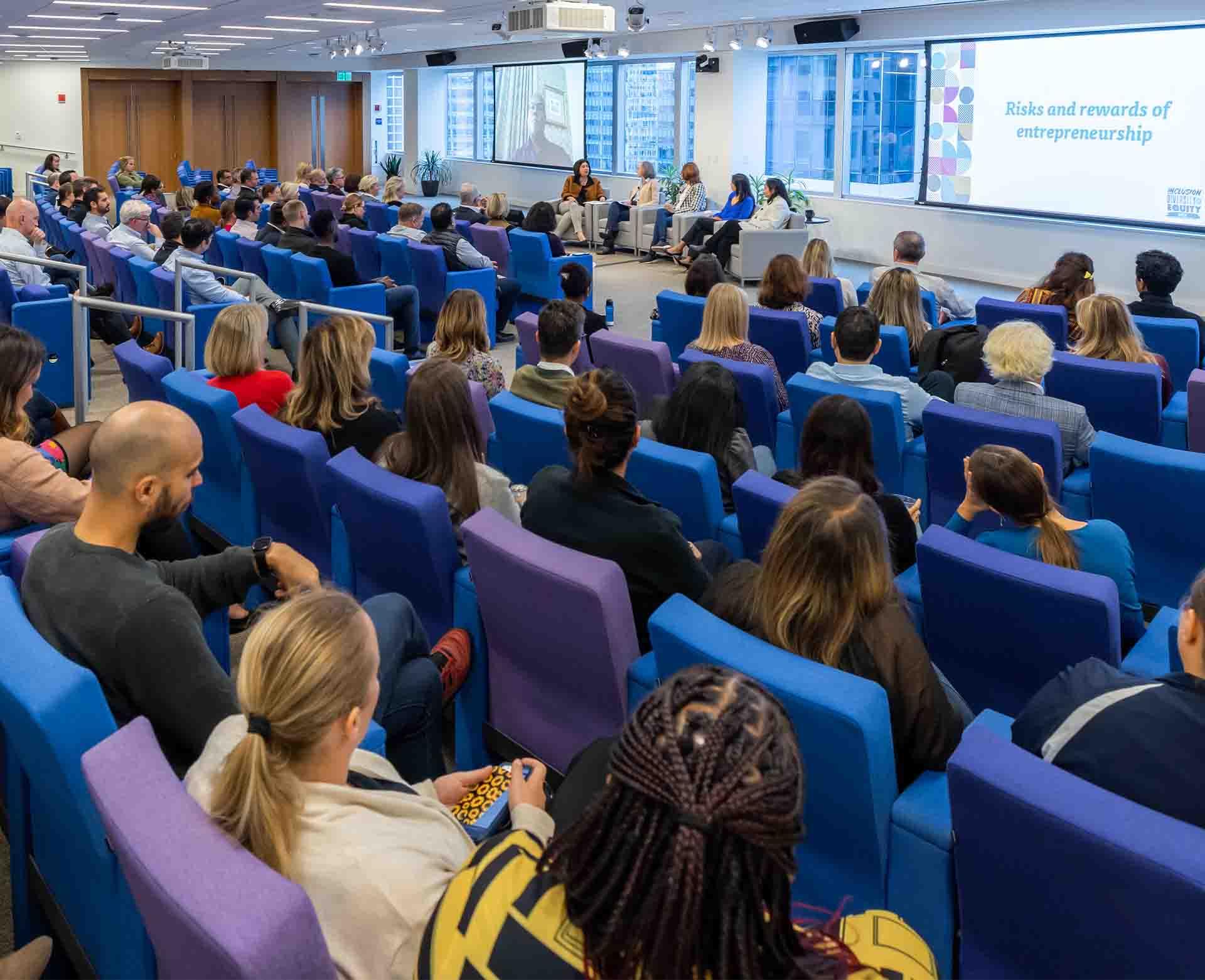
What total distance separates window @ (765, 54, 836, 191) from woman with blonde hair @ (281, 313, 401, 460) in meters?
12.2

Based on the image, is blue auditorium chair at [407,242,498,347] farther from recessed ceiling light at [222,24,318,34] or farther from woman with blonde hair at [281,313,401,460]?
recessed ceiling light at [222,24,318,34]

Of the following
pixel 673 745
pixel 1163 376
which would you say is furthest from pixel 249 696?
pixel 1163 376

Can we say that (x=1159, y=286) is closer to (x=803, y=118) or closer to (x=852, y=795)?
(x=852, y=795)

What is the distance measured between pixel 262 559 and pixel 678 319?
4.60 meters

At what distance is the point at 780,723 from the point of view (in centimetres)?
117

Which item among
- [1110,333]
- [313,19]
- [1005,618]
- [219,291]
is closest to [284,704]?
[1005,618]

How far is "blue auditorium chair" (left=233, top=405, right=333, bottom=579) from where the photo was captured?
360cm

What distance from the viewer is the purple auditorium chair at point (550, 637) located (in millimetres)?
2451

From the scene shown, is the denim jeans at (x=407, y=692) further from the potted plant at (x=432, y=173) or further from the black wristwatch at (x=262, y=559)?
the potted plant at (x=432, y=173)

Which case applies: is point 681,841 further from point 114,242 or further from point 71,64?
point 71,64

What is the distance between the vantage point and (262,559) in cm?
257

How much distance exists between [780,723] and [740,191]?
13.4m

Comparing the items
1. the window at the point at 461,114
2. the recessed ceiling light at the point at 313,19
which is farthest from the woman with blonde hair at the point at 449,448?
the window at the point at 461,114

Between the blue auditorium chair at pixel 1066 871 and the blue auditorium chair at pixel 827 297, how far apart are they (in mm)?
5738
